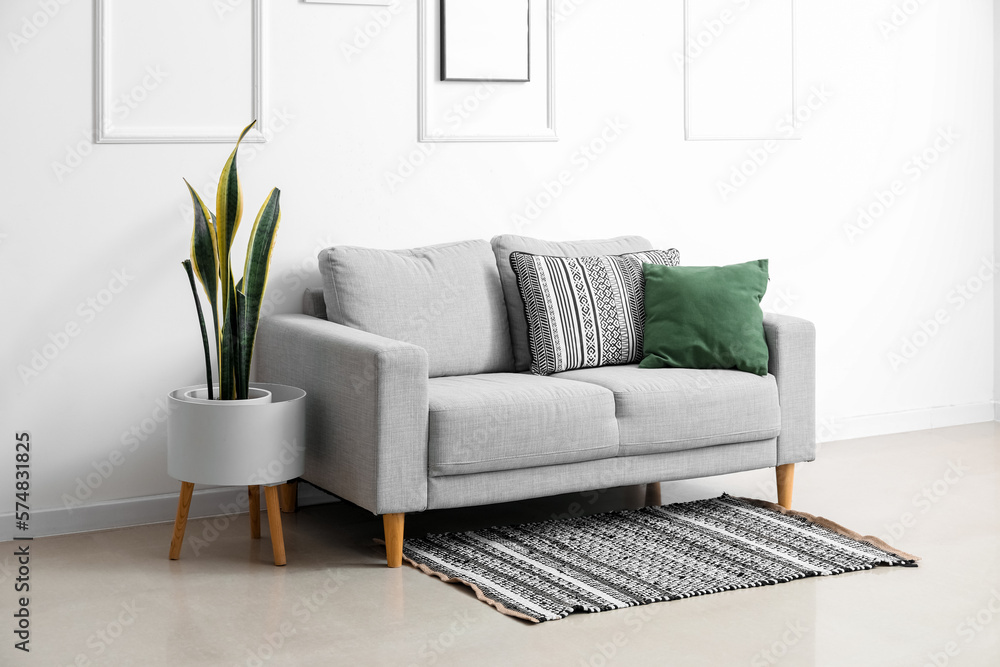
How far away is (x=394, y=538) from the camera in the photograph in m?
3.23

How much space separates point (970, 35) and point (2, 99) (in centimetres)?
405

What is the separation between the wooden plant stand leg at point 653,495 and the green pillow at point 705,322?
0.48 metres

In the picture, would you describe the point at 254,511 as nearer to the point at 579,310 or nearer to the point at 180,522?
the point at 180,522

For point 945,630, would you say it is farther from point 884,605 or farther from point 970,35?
point 970,35

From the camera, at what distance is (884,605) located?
2939mm

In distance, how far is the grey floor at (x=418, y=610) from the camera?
2605 millimetres

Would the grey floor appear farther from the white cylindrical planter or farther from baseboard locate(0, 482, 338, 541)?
the white cylindrical planter

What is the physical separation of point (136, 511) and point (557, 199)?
1.86 meters

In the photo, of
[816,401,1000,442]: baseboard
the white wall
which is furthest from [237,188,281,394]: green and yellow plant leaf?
[816,401,1000,442]: baseboard

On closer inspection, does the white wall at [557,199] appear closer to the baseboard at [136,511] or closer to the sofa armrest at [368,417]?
the baseboard at [136,511]

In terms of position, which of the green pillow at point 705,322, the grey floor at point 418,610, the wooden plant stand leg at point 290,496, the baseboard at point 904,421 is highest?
the green pillow at point 705,322

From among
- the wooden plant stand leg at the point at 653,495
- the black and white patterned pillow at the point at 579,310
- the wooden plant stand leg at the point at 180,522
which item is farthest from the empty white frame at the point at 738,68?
the wooden plant stand leg at the point at 180,522

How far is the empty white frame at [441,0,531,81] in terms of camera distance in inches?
159

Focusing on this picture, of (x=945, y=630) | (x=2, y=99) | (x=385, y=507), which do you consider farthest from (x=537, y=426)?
(x=2, y=99)
